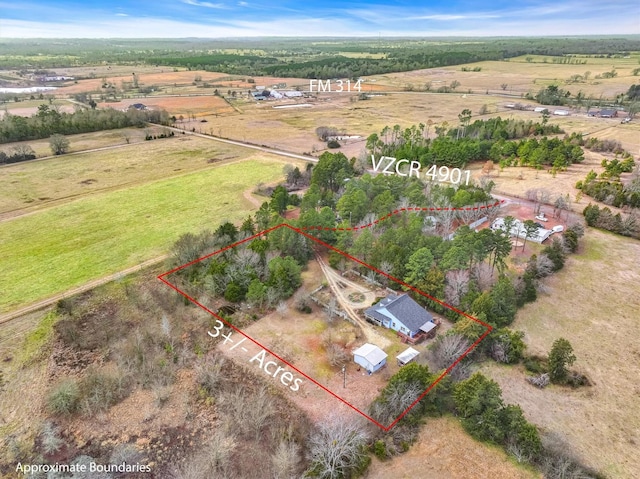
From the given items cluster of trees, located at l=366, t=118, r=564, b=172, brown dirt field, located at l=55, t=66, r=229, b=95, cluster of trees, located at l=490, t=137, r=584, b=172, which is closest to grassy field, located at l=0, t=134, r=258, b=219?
cluster of trees, located at l=366, t=118, r=564, b=172

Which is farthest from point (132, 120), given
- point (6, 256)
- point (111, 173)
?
point (6, 256)

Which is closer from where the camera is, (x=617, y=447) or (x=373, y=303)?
(x=617, y=447)

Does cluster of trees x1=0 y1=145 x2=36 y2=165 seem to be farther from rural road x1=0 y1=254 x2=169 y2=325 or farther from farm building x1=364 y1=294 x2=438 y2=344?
farm building x1=364 y1=294 x2=438 y2=344

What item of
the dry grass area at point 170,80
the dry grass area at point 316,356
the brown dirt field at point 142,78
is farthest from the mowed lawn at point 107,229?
the brown dirt field at point 142,78

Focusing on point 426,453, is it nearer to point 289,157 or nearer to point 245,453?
point 245,453

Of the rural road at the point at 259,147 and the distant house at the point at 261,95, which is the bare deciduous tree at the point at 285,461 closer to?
the rural road at the point at 259,147
